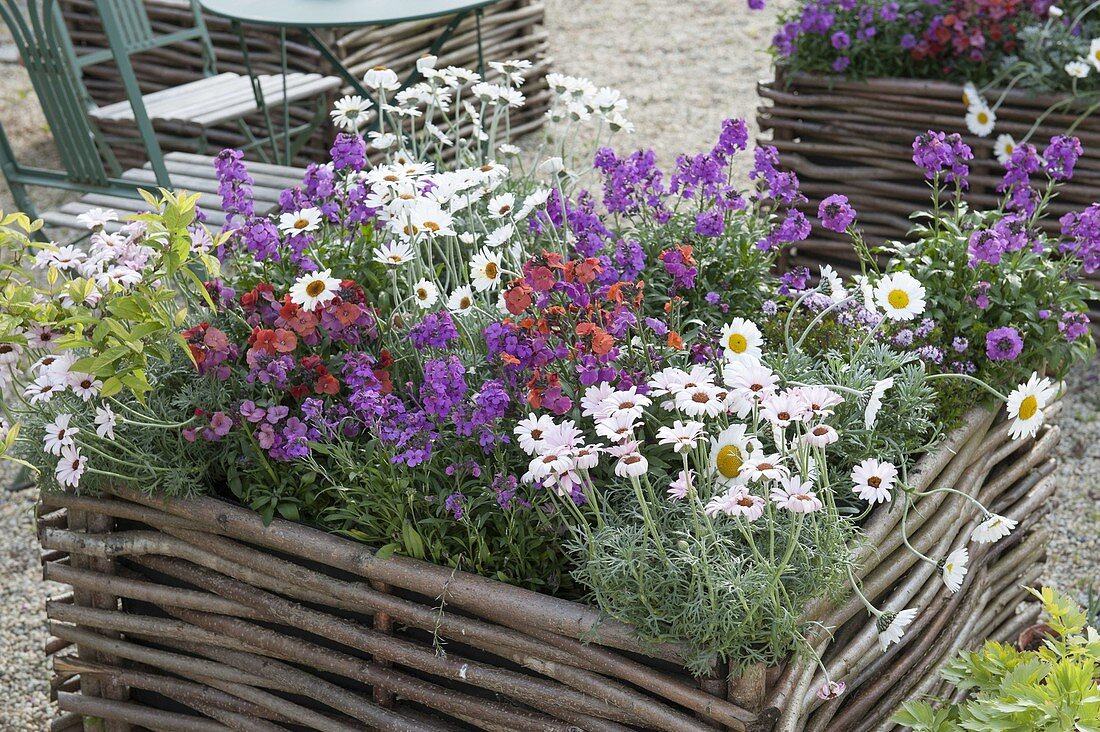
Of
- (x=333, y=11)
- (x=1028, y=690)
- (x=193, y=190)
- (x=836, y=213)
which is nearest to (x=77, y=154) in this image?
(x=193, y=190)

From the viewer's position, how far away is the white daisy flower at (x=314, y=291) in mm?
1895

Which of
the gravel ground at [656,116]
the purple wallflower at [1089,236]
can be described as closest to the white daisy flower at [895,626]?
the purple wallflower at [1089,236]

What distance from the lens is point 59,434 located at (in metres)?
1.93

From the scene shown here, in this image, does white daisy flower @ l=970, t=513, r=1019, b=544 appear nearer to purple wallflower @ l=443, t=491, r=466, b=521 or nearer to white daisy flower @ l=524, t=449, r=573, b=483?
white daisy flower @ l=524, t=449, r=573, b=483

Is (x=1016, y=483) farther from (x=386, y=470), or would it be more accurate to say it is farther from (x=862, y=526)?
(x=386, y=470)

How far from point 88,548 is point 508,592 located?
876 millimetres

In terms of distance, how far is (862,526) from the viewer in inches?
73.2

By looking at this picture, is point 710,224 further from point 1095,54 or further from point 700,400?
point 1095,54

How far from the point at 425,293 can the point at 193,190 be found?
1654 millimetres

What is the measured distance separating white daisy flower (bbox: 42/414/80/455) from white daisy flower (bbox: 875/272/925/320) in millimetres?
Result: 1309

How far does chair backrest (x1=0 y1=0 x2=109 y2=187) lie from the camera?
327cm

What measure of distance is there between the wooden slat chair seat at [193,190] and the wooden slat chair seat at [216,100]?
1.37ft

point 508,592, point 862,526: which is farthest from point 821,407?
point 508,592

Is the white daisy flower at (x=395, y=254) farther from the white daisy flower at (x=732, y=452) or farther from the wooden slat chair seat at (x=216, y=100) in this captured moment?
the wooden slat chair seat at (x=216, y=100)
